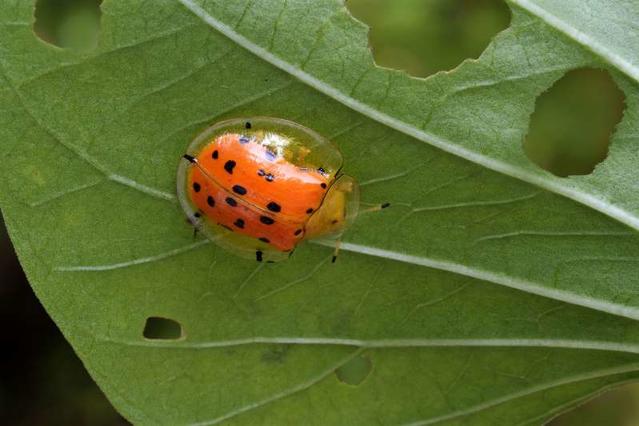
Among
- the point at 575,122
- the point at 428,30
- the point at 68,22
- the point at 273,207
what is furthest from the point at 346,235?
the point at 575,122

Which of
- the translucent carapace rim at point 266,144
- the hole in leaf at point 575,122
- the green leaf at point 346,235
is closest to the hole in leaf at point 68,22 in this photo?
the green leaf at point 346,235

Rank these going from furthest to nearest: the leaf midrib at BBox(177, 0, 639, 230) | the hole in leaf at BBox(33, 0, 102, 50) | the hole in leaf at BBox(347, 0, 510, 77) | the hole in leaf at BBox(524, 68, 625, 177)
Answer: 1. the hole in leaf at BBox(524, 68, 625, 177)
2. the hole in leaf at BBox(347, 0, 510, 77)
3. the hole in leaf at BBox(33, 0, 102, 50)
4. the leaf midrib at BBox(177, 0, 639, 230)

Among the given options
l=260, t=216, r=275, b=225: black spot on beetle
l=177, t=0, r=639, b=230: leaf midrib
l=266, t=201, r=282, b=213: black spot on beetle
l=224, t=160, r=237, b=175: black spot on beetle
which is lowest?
l=260, t=216, r=275, b=225: black spot on beetle

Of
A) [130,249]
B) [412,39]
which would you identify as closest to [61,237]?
[130,249]

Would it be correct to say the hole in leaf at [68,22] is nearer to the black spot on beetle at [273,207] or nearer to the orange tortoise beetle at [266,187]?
the orange tortoise beetle at [266,187]

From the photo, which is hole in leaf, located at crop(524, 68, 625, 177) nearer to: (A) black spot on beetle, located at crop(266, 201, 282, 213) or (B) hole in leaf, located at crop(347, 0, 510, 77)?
(B) hole in leaf, located at crop(347, 0, 510, 77)

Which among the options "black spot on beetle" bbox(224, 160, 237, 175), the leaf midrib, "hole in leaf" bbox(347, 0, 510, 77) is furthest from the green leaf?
"hole in leaf" bbox(347, 0, 510, 77)

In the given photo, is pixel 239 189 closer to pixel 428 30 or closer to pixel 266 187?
pixel 266 187
